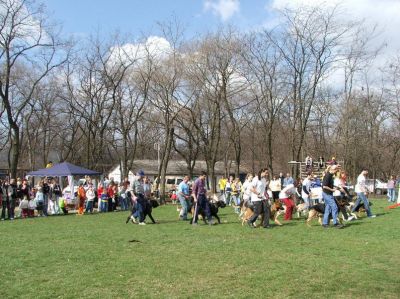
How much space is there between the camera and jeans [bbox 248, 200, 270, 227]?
46.2 ft

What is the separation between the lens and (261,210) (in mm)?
14180

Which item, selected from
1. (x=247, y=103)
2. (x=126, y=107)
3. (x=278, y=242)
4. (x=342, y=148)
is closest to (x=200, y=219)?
(x=278, y=242)

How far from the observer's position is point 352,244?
10.5 meters

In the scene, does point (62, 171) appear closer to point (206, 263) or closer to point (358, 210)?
point (358, 210)

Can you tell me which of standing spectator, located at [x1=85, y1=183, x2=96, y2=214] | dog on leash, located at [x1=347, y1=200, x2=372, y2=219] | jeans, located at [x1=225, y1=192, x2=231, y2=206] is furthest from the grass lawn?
jeans, located at [x1=225, y1=192, x2=231, y2=206]

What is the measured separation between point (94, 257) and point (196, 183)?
673cm

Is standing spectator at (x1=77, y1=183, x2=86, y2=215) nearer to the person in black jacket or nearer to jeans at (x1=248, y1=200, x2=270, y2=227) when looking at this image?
the person in black jacket

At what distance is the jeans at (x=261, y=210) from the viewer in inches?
554

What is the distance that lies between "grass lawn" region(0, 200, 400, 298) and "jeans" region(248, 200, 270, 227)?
0.60 metres

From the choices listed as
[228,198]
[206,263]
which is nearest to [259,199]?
[206,263]

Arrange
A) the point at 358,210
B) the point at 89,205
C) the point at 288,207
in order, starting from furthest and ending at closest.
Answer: the point at 89,205 → the point at 358,210 → the point at 288,207

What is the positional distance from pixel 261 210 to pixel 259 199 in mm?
367

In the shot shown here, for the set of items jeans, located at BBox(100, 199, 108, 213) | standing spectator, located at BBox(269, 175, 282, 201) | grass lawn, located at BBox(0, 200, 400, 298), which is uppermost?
standing spectator, located at BBox(269, 175, 282, 201)

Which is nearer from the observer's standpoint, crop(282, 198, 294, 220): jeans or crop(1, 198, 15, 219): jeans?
crop(282, 198, 294, 220): jeans
